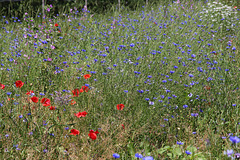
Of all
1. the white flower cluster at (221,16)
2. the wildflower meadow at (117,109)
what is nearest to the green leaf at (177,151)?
the wildflower meadow at (117,109)

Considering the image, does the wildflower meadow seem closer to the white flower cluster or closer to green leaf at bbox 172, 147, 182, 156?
green leaf at bbox 172, 147, 182, 156

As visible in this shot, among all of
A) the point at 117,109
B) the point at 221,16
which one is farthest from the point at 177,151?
the point at 221,16

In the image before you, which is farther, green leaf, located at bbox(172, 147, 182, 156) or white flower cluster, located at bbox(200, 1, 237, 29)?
white flower cluster, located at bbox(200, 1, 237, 29)

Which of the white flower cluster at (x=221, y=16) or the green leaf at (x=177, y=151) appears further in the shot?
the white flower cluster at (x=221, y=16)

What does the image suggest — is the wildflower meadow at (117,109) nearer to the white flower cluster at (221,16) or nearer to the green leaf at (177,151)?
the green leaf at (177,151)

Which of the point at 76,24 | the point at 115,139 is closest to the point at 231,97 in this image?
the point at 115,139

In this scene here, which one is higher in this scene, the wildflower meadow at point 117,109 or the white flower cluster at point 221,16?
the white flower cluster at point 221,16

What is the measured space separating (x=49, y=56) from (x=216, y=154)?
2.13 meters

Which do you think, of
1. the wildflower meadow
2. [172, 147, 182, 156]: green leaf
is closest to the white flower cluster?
the wildflower meadow

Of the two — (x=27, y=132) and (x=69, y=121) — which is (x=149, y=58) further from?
(x=27, y=132)

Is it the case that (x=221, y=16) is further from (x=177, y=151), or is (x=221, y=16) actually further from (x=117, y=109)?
(x=177, y=151)

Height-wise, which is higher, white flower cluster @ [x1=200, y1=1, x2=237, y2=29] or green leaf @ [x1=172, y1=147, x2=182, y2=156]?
white flower cluster @ [x1=200, y1=1, x2=237, y2=29]

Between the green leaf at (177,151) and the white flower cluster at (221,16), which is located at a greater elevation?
the white flower cluster at (221,16)

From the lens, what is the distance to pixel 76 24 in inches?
214
